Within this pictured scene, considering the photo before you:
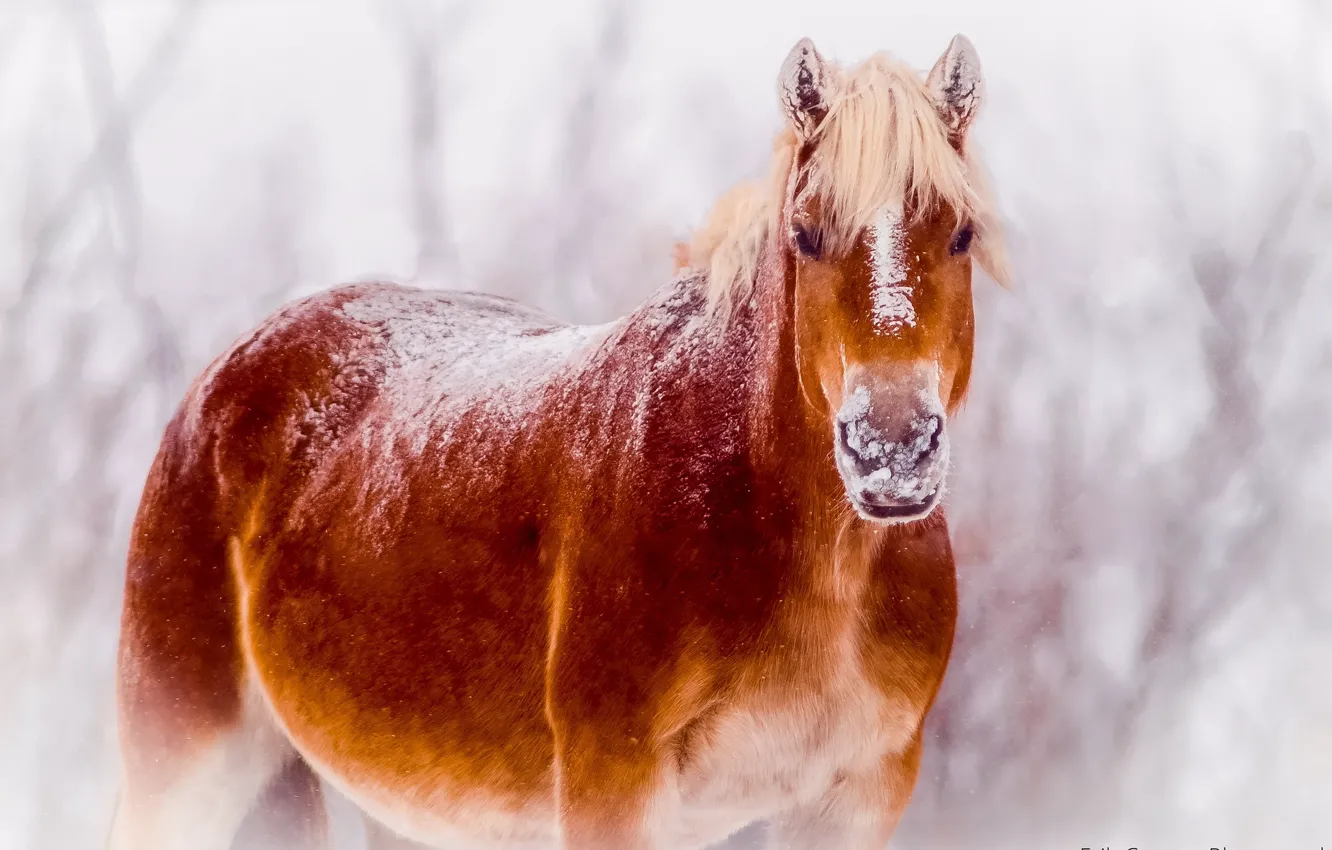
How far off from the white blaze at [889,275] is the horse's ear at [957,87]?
0.59 feet

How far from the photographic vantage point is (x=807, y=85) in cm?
125

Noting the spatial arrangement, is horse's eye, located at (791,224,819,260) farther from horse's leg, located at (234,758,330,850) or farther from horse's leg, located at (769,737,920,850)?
horse's leg, located at (234,758,330,850)

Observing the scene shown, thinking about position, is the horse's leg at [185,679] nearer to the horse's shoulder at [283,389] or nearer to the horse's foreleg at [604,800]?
the horse's shoulder at [283,389]

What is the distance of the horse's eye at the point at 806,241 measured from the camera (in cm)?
122

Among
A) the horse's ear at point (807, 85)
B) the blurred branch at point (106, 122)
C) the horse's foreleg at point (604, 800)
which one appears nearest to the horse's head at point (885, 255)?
the horse's ear at point (807, 85)

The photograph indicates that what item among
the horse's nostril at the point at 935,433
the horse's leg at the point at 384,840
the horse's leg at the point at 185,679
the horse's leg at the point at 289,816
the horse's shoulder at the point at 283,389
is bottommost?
the horse's leg at the point at 384,840

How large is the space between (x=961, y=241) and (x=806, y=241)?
0.19 m

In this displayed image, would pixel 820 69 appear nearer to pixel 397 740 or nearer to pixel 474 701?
pixel 474 701

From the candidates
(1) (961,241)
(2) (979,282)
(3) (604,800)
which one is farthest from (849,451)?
(2) (979,282)

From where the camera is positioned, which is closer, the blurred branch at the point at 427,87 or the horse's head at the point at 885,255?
the horse's head at the point at 885,255

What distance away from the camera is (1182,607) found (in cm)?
201

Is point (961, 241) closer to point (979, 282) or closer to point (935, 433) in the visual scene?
point (935, 433)

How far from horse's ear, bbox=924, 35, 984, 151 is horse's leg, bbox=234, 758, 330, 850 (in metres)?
1.63

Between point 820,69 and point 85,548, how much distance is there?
1.84 metres
